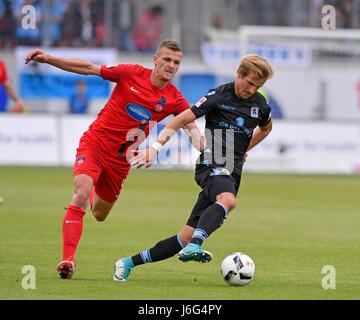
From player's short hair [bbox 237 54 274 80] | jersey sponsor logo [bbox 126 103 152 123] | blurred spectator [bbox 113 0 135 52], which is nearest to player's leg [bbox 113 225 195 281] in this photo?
jersey sponsor logo [bbox 126 103 152 123]

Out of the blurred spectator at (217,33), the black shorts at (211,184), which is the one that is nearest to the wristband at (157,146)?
the black shorts at (211,184)

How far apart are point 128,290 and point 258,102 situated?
2.27 meters

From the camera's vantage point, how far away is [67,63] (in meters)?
9.81

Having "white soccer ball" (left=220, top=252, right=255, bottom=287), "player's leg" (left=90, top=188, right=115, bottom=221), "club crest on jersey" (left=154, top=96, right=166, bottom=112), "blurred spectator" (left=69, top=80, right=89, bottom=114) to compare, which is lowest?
"blurred spectator" (left=69, top=80, right=89, bottom=114)

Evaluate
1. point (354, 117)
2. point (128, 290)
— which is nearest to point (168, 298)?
point (128, 290)

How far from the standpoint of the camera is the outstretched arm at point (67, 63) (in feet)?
31.6

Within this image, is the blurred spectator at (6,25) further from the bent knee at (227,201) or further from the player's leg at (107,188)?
the bent knee at (227,201)

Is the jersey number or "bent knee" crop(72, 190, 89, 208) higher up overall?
the jersey number

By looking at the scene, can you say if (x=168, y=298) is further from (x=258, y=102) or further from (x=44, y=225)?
(x=44, y=225)

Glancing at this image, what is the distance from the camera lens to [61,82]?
107ft

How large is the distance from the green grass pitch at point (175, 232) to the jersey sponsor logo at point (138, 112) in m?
1.59

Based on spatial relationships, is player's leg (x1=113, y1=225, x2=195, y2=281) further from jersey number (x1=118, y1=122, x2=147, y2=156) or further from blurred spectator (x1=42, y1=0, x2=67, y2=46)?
blurred spectator (x1=42, y1=0, x2=67, y2=46)

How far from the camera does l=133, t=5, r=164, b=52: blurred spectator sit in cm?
3372

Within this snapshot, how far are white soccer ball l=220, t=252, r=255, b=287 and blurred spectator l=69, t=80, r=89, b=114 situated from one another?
23255 millimetres
